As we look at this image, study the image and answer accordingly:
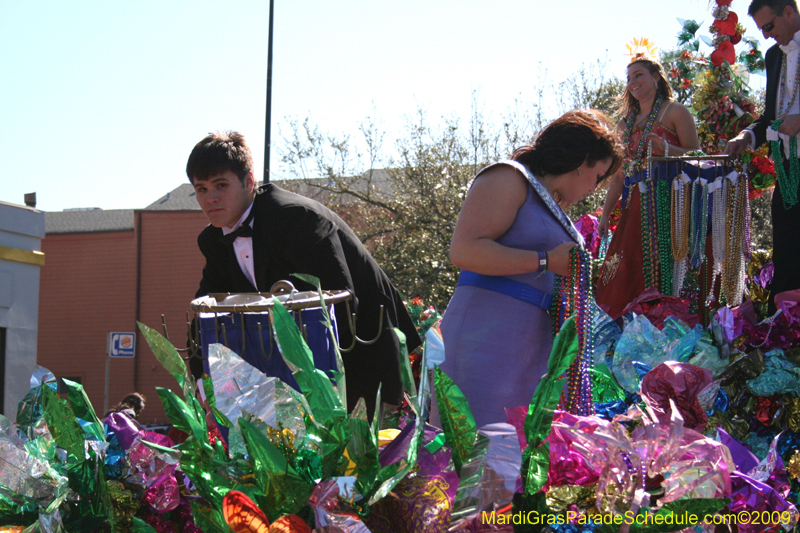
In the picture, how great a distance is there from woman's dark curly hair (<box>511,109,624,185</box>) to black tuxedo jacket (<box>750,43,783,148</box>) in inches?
69.8

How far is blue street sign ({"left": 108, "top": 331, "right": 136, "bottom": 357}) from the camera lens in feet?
35.2

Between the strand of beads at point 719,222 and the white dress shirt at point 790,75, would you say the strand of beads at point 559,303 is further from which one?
the white dress shirt at point 790,75

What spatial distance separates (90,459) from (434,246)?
36.7 feet

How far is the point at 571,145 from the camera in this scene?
2098 millimetres

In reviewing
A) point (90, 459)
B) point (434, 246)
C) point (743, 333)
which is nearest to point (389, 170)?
point (434, 246)

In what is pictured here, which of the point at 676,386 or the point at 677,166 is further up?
the point at 677,166

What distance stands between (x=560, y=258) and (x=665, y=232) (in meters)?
1.94

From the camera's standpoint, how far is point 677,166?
3.68m

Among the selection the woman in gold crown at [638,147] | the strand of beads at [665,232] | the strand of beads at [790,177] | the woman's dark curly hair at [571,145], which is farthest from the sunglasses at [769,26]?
the woman's dark curly hair at [571,145]

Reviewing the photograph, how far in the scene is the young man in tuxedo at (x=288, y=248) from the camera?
210 centimetres

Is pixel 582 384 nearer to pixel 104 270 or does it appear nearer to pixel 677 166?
pixel 677 166

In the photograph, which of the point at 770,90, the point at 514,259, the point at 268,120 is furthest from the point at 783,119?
the point at 268,120

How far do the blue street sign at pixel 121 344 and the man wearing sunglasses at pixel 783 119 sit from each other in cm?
918

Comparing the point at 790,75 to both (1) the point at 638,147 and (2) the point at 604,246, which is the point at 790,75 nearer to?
(1) the point at 638,147
